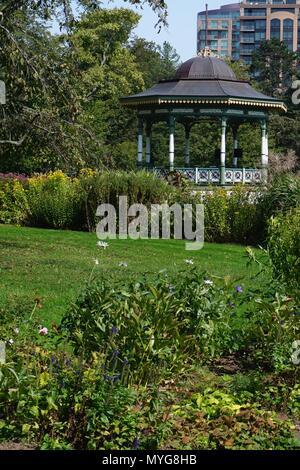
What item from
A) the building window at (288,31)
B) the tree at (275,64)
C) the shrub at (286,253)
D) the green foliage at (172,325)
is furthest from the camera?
the building window at (288,31)

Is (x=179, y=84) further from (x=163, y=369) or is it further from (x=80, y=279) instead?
(x=163, y=369)

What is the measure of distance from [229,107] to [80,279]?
17.2m

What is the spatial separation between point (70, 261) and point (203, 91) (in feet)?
50.1

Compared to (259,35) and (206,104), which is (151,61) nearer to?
(206,104)

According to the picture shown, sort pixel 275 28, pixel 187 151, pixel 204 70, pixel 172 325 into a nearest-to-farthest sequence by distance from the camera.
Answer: pixel 172 325 → pixel 204 70 → pixel 187 151 → pixel 275 28

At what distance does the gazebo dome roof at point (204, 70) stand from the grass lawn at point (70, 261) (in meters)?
12.2

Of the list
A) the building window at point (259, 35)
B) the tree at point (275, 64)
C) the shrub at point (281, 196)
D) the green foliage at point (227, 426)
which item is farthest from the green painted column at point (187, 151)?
the building window at point (259, 35)

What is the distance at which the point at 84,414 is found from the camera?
4.48 metres

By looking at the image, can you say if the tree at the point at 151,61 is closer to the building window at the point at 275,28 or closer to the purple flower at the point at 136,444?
the purple flower at the point at 136,444

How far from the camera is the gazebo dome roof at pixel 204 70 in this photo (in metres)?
28.1

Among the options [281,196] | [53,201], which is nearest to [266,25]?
[53,201]

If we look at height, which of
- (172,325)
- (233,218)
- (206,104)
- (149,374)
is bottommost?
(149,374)

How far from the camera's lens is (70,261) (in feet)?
39.2

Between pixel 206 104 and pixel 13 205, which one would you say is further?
pixel 206 104
